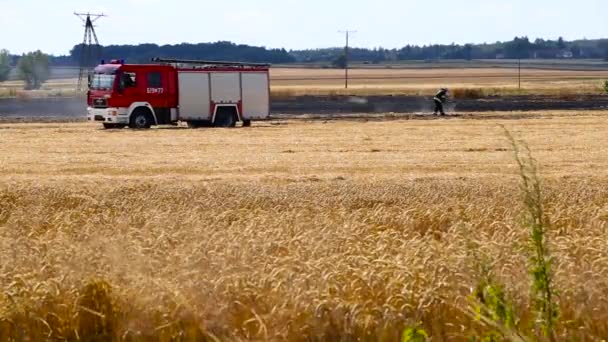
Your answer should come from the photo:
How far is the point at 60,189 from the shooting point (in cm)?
1998

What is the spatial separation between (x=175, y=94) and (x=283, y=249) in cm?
3185

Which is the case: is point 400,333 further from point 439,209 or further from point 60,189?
point 60,189

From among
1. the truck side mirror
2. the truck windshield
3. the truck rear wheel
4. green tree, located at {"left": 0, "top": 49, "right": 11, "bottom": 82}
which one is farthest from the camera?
green tree, located at {"left": 0, "top": 49, "right": 11, "bottom": 82}

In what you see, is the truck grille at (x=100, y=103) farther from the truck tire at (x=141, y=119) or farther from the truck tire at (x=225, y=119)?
the truck tire at (x=225, y=119)

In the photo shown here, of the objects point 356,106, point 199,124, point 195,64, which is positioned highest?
point 195,64

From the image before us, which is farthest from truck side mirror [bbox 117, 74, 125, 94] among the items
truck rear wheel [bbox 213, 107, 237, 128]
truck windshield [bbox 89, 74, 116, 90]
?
truck rear wheel [bbox 213, 107, 237, 128]

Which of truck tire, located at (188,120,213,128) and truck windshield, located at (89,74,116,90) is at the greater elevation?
truck windshield, located at (89,74,116,90)

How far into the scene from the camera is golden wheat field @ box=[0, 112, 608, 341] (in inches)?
402

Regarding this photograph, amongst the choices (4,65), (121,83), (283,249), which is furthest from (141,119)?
(4,65)

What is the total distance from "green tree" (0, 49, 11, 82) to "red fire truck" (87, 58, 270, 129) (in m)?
112

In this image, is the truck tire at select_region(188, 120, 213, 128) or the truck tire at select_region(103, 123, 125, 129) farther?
the truck tire at select_region(188, 120, 213, 128)

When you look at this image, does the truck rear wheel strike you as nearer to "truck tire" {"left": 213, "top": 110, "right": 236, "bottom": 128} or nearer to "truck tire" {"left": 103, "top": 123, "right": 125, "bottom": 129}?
"truck tire" {"left": 213, "top": 110, "right": 236, "bottom": 128}

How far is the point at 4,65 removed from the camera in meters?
155

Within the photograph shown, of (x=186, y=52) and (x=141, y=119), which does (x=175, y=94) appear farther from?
(x=186, y=52)
